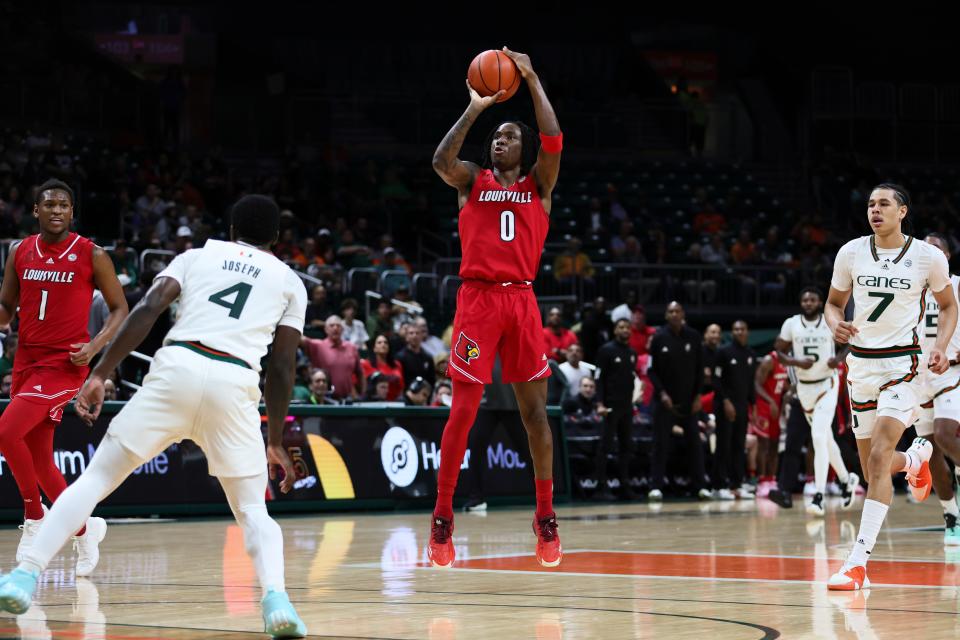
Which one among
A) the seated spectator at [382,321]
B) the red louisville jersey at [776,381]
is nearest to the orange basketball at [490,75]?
the seated spectator at [382,321]

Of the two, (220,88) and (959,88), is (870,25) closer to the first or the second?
(959,88)

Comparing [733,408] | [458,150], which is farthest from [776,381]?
[458,150]

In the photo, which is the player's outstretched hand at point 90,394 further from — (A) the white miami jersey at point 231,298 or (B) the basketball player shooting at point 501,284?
(B) the basketball player shooting at point 501,284

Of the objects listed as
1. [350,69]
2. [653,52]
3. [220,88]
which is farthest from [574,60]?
[220,88]

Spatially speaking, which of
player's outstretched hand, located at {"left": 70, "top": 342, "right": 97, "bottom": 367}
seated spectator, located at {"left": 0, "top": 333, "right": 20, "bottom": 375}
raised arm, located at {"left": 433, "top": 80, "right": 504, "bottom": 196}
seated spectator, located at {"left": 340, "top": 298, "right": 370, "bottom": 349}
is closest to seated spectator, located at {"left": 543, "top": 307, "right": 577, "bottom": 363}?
seated spectator, located at {"left": 340, "top": 298, "right": 370, "bottom": 349}

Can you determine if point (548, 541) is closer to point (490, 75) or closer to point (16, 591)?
point (490, 75)

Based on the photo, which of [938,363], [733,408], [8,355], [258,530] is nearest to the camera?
[258,530]

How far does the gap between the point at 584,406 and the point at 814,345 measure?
397 centimetres

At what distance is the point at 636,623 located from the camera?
629 cm

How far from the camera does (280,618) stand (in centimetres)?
553

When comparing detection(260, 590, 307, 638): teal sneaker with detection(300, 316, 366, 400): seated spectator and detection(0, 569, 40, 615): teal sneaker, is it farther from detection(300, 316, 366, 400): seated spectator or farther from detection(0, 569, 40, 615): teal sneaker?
detection(300, 316, 366, 400): seated spectator

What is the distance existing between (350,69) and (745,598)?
26.0 meters

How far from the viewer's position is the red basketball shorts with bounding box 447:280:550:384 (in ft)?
25.9

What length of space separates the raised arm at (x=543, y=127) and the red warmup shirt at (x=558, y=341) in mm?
10842
